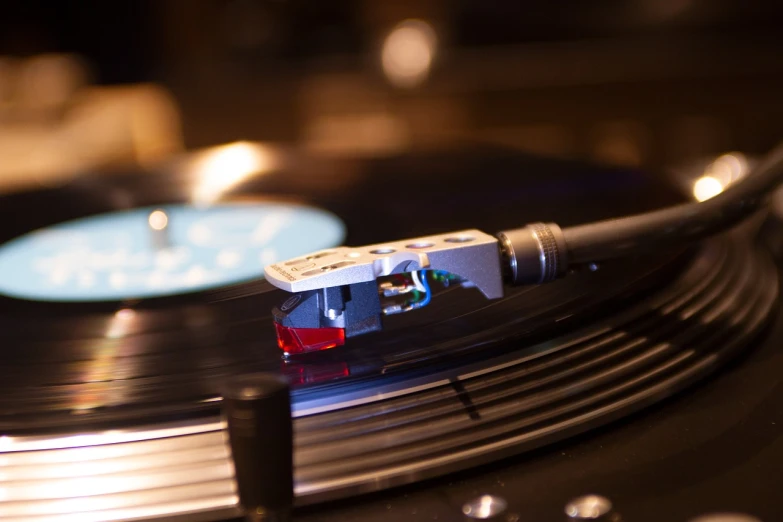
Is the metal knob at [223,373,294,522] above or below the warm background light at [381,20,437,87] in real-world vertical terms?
below

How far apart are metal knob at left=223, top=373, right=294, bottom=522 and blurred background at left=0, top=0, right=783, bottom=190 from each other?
1961mm

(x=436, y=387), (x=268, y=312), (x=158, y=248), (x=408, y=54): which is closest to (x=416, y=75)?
(x=408, y=54)

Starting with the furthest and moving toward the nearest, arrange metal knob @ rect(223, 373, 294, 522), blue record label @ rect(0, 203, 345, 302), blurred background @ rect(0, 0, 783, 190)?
blurred background @ rect(0, 0, 783, 190)
blue record label @ rect(0, 203, 345, 302)
metal knob @ rect(223, 373, 294, 522)

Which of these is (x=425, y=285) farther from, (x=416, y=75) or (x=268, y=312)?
(x=416, y=75)

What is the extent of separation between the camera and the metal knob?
0.31m

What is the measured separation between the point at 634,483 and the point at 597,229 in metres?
0.14

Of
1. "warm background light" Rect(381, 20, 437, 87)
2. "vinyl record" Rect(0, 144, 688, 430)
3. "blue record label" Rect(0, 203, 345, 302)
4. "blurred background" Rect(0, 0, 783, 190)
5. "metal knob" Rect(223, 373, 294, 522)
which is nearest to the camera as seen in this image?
"metal knob" Rect(223, 373, 294, 522)

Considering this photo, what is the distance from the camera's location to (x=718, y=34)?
2701mm

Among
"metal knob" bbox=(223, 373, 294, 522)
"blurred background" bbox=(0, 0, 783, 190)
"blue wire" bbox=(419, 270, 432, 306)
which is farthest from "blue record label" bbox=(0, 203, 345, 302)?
"blurred background" bbox=(0, 0, 783, 190)

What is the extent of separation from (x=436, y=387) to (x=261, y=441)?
0.42 ft

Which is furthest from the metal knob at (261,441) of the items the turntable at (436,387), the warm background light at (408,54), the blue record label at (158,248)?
the warm background light at (408,54)

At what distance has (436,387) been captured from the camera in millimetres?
419

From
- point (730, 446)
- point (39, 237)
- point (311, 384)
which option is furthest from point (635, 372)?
point (39, 237)

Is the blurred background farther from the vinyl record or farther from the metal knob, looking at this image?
the metal knob
